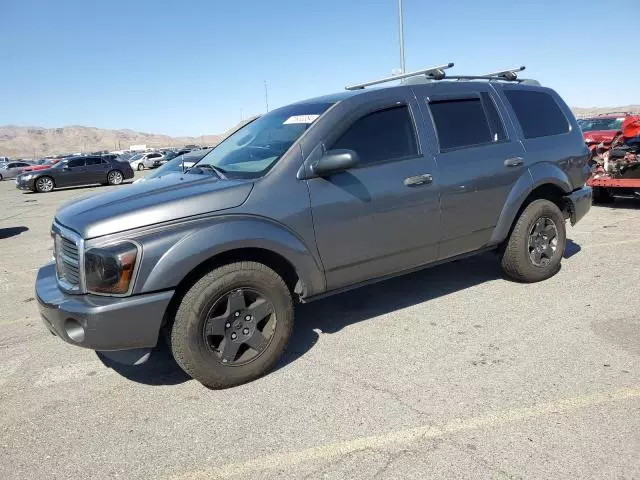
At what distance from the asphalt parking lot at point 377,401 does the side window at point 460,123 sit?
1452 mm

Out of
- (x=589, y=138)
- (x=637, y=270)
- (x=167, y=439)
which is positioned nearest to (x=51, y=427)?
(x=167, y=439)

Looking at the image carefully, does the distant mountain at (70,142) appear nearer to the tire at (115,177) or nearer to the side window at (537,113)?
the tire at (115,177)

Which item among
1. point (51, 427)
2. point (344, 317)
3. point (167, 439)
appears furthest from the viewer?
point (344, 317)

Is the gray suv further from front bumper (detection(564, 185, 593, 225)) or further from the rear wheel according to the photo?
the rear wheel

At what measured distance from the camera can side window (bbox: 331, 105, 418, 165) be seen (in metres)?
3.68

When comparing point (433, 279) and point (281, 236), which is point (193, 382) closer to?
point (281, 236)

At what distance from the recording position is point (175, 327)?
300 cm

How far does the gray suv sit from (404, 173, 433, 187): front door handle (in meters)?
0.02

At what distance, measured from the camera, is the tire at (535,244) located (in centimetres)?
464

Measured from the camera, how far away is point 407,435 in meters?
2.60

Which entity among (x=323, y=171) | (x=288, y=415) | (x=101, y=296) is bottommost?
(x=288, y=415)

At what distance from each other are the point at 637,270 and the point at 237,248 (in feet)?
14.1

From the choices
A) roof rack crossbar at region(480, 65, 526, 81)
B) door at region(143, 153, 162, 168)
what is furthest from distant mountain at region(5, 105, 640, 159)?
roof rack crossbar at region(480, 65, 526, 81)

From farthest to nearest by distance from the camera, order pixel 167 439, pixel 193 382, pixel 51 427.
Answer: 1. pixel 193 382
2. pixel 51 427
3. pixel 167 439
